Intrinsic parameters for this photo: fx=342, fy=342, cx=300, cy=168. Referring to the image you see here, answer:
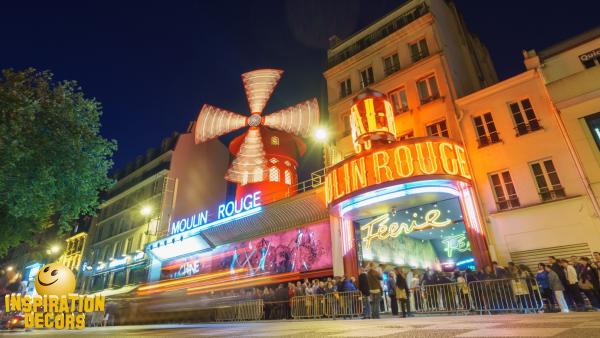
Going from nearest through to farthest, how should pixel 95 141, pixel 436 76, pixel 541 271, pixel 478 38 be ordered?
A: pixel 541 271 → pixel 95 141 → pixel 436 76 → pixel 478 38

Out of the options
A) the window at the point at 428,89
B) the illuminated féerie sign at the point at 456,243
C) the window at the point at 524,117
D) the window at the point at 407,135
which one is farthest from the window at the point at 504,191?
the window at the point at 428,89

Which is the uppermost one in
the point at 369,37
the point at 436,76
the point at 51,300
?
the point at 369,37

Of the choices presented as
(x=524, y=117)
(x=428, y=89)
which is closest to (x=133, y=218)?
(x=428, y=89)

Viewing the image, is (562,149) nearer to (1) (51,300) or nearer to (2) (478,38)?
(2) (478,38)

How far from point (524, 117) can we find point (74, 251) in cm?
4405

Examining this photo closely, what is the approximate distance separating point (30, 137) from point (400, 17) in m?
17.8

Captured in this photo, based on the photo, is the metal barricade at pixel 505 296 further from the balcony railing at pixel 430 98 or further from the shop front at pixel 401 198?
the balcony railing at pixel 430 98

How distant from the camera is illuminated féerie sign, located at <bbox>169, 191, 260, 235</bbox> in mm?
19000

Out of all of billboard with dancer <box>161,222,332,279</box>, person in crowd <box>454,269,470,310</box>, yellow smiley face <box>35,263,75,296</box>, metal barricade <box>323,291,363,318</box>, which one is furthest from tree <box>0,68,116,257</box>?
person in crowd <box>454,269,470,310</box>

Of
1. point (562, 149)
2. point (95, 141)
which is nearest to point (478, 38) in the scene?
point (562, 149)

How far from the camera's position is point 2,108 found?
1010 cm

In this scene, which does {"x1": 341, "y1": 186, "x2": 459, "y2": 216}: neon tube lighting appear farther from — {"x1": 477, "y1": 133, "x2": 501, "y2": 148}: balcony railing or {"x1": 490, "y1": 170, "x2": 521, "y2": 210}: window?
{"x1": 477, "y1": 133, "x2": 501, "y2": 148}: balcony railing

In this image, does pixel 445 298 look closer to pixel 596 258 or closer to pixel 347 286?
pixel 347 286

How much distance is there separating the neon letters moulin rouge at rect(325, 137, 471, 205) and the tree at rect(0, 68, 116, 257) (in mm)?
9803
